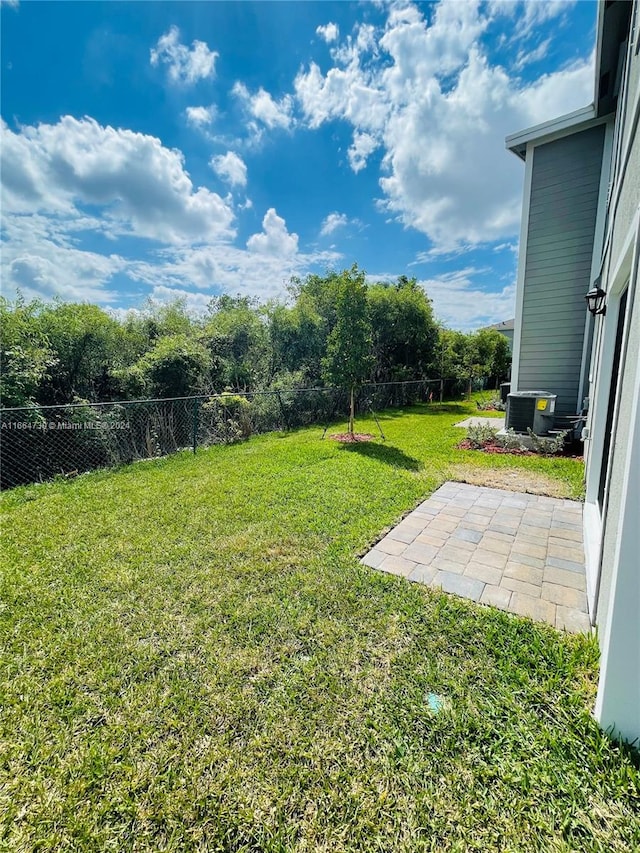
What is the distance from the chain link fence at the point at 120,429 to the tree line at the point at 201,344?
21.6 inches

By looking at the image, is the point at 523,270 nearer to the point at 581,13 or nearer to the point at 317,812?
the point at 581,13

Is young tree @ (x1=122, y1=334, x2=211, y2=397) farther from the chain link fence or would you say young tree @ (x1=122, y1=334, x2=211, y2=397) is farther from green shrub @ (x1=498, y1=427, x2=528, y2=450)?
green shrub @ (x1=498, y1=427, x2=528, y2=450)

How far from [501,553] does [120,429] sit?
5.85 metres

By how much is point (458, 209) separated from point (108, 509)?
42.9 feet

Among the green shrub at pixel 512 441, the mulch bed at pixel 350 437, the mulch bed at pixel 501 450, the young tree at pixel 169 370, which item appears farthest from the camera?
the mulch bed at pixel 350 437

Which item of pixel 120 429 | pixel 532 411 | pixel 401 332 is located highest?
pixel 401 332

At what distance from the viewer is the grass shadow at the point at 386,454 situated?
218 inches

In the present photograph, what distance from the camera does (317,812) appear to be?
1.24 meters

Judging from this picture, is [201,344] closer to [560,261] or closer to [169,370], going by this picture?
[169,370]

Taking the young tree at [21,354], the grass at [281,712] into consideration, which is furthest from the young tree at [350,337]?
the young tree at [21,354]

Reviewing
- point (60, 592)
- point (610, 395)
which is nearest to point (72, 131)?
point (60, 592)

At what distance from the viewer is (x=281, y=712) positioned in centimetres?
160

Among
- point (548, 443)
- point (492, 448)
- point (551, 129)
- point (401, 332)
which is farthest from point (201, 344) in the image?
point (401, 332)

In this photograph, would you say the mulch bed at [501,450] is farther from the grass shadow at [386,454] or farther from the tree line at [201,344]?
the tree line at [201,344]
